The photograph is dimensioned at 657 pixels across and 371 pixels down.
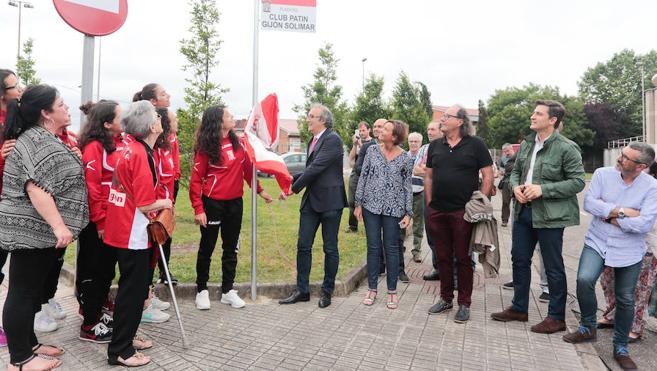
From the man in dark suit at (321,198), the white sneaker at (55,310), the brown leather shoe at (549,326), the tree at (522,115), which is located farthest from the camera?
the tree at (522,115)

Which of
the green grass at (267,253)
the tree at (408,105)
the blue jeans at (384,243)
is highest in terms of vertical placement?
the tree at (408,105)

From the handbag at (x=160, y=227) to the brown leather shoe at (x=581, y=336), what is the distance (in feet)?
12.1

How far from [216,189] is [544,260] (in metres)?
3.38

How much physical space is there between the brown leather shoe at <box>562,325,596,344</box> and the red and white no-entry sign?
513 centimetres

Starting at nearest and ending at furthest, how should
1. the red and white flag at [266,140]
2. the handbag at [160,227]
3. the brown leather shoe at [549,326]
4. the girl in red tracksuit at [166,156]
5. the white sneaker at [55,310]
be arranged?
the handbag at [160,227], the girl in red tracksuit at [166,156], the white sneaker at [55,310], the brown leather shoe at [549,326], the red and white flag at [266,140]

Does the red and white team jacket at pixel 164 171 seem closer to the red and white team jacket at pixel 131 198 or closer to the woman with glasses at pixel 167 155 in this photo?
the woman with glasses at pixel 167 155

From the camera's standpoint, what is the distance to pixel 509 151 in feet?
36.1

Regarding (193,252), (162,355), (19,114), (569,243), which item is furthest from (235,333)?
(569,243)

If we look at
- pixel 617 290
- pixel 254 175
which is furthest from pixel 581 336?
pixel 254 175

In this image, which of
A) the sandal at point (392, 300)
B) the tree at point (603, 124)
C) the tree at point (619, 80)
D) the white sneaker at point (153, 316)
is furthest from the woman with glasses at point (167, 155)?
the tree at point (619, 80)

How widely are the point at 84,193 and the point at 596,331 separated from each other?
186 inches

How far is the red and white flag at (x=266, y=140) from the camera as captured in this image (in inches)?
199

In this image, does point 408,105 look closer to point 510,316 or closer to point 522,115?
point 510,316

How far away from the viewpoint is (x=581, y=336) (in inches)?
175
